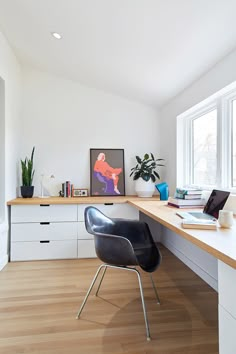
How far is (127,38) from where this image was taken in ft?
7.18

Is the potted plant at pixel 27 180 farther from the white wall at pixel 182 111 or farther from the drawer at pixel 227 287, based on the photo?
the drawer at pixel 227 287

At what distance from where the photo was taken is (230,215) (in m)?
1.48

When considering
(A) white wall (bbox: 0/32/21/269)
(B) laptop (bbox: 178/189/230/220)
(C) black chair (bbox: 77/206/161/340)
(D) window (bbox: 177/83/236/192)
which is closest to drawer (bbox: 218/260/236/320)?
(C) black chair (bbox: 77/206/161/340)

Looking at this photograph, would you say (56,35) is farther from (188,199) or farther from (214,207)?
(214,207)

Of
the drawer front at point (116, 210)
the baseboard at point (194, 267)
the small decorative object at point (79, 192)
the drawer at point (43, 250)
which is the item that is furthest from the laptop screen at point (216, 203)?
the small decorative object at point (79, 192)

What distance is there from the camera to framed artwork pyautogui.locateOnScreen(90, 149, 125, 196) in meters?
3.61

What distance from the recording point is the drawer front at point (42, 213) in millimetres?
2990

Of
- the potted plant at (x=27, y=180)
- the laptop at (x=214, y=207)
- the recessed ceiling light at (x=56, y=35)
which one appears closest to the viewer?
the laptop at (x=214, y=207)

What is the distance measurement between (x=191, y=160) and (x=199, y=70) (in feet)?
3.62

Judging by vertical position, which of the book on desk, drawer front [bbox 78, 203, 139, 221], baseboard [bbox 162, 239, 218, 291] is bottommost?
baseboard [bbox 162, 239, 218, 291]

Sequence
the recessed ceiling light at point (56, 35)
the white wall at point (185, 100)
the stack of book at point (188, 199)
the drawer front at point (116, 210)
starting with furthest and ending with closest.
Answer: the drawer front at point (116, 210) < the recessed ceiling light at point (56, 35) < the stack of book at point (188, 199) < the white wall at point (185, 100)

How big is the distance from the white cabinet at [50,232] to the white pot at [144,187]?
0.43 meters

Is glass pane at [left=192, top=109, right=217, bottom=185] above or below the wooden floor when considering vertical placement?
above

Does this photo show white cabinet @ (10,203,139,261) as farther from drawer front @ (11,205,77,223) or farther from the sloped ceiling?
the sloped ceiling
